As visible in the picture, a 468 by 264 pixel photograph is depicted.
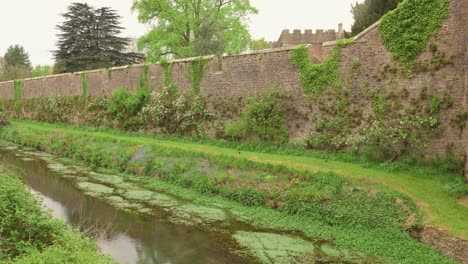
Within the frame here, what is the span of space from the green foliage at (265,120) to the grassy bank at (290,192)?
1146 mm

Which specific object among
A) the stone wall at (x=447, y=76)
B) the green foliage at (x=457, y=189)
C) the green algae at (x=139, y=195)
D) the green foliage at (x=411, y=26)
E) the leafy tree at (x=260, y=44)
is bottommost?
the green algae at (x=139, y=195)

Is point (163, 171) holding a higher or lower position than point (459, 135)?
lower

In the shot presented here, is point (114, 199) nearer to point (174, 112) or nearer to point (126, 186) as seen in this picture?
point (126, 186)

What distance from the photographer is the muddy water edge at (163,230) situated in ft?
23.9

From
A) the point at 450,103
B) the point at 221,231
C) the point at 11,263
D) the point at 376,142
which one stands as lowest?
the point at 221,231

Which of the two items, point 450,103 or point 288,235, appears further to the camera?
point 450,103

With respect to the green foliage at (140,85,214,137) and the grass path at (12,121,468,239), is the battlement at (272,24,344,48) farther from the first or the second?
the grass path at (12,121,468,239)

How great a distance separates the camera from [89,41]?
35594 millimetres

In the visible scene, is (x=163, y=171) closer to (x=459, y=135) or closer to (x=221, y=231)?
(x=221, y=231)

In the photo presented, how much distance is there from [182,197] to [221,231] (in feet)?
8.99

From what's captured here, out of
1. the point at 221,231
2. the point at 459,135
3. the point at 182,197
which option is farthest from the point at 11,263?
the point at 459,135

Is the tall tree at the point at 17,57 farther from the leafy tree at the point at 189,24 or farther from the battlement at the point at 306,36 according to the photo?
the battlement at the point at 306,36

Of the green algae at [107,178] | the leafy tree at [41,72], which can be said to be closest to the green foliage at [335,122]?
the green algae at [107,178]

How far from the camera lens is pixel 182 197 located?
11000mm
